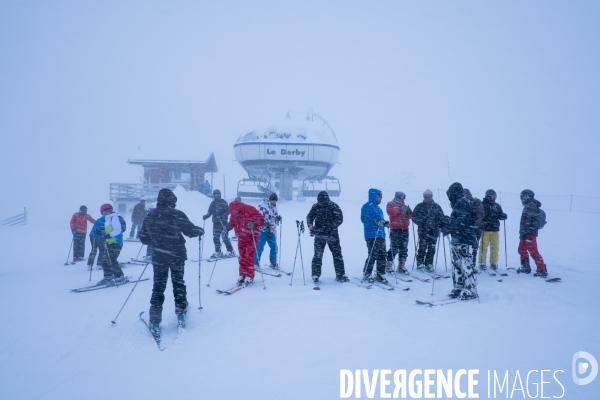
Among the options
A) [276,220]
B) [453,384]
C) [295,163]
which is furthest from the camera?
[295,163]

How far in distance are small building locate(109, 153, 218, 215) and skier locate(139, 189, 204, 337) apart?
79.1ft

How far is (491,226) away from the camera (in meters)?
8.32

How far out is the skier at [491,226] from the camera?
8320 millimetres

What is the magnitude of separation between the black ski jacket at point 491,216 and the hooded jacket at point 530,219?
1.62ft

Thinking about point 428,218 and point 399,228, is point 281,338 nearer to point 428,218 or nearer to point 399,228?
point 399,228

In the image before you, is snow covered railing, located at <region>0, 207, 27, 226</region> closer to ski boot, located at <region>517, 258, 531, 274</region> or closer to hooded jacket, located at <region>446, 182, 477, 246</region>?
hooded jacket, located at <region>446, 182, 477, 246</region>

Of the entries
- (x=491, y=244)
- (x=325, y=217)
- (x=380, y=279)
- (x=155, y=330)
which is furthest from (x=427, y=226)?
(x=155, y=330)

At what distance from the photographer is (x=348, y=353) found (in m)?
4.18

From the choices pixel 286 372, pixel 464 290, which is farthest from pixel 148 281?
pixel 464 290

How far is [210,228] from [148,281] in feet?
28.3

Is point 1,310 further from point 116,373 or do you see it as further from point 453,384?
point 453,384

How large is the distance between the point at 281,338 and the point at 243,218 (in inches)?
131

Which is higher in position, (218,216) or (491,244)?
(218,216)

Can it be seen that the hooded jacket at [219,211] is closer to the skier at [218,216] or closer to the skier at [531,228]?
the skier at [218,216]
